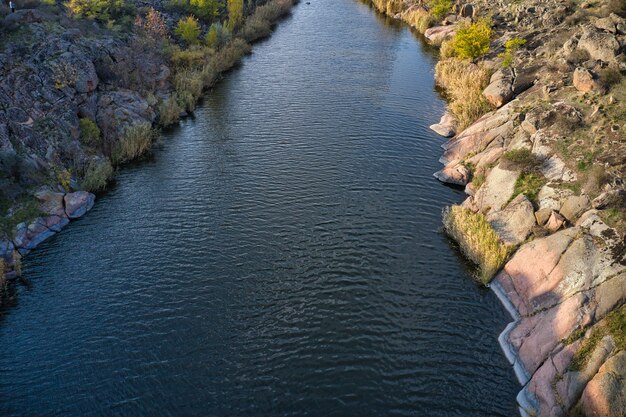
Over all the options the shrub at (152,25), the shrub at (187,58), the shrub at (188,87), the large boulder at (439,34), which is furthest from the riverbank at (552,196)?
the shrub at (152,25)

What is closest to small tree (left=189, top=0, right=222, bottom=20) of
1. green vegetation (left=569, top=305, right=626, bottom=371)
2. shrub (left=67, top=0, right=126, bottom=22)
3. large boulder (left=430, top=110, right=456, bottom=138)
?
shrub (left=67, top=0, right=126, bottom=22)

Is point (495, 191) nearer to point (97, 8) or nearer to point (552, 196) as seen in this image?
point (552, 196)

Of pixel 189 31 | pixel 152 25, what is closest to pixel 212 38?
pixel 189 31

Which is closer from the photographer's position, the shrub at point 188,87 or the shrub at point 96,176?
the shrub at point 96,176

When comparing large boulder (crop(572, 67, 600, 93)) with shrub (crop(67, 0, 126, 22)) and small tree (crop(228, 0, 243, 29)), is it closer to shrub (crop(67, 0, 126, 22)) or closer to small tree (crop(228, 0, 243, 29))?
shrub (crop(67, 0, 126, 22))

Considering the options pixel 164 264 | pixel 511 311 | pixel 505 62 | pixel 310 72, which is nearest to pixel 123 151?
pixel 164 264

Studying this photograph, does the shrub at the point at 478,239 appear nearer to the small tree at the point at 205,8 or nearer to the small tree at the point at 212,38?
the small tree at the point at 212,38
